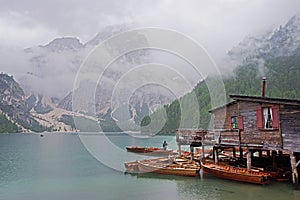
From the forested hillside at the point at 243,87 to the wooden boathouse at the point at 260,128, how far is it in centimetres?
10893

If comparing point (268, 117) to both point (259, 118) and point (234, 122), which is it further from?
point (234, 122)

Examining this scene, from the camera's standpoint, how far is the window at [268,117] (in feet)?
84.7

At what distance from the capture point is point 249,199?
23281mm

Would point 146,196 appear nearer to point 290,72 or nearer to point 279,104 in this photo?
point 279,104

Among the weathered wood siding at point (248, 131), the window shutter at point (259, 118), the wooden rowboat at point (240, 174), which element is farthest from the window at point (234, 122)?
the wooden rowboat at point (240, 174)

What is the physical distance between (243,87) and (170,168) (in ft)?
434

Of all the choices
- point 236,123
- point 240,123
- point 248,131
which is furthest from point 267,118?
point 236,123

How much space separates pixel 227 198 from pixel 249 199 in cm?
159

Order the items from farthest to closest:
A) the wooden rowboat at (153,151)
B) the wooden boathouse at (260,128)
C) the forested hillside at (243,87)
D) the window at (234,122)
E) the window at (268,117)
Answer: the forested hillside at (243,87) → the wooden rowboat at (153,151) → the window at (234,122) → the window at (268,117) → the wooden boathouse at (260,128)

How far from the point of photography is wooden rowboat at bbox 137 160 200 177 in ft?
105

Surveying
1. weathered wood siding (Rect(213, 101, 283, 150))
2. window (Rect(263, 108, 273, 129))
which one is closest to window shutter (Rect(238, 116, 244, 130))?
weathered wood siding (Rect(213, 101, 283, 150))

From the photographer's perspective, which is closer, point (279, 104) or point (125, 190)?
point (279, 104)

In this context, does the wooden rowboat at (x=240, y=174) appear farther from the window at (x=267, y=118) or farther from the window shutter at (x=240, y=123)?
the window at (x=267, y=118)

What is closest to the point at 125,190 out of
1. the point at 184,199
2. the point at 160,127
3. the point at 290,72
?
the point at 184,199
